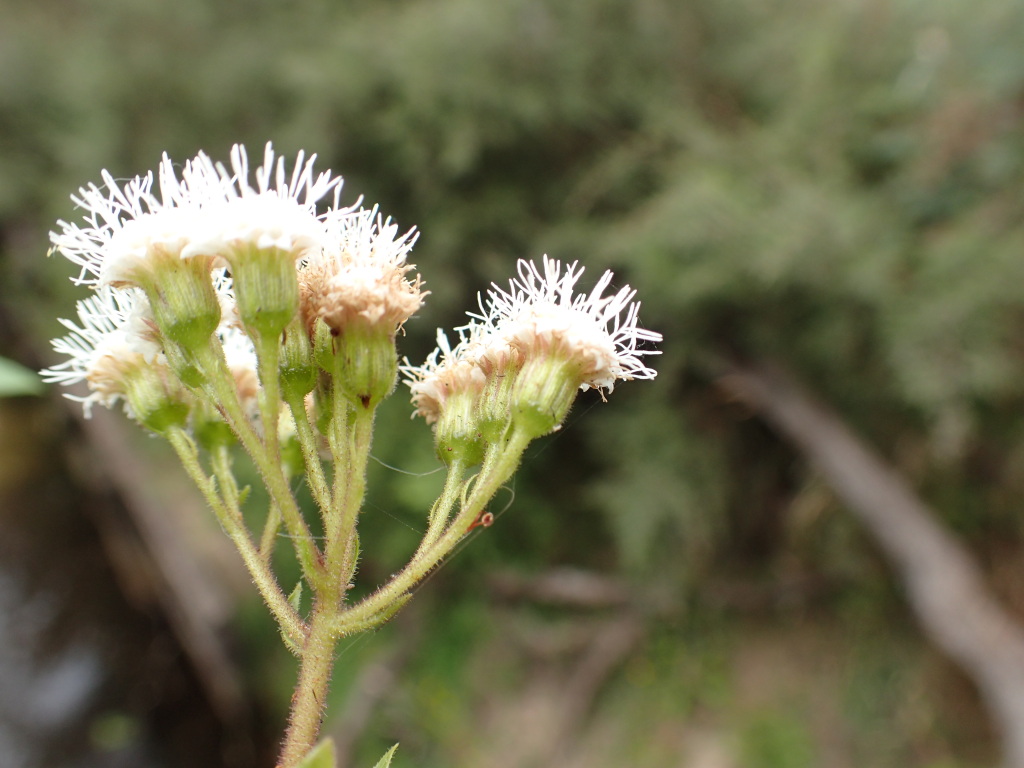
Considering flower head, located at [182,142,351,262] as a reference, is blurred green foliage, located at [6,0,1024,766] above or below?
above

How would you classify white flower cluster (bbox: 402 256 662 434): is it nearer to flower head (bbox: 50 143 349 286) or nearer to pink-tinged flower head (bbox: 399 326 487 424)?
pink-tinged flower head (bbox: 399 326 487 424)

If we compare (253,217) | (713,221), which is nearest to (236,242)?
(253,217)

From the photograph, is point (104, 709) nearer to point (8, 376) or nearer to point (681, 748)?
point (681, 748)

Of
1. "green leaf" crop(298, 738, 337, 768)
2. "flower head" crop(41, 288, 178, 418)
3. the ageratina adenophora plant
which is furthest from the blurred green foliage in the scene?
"green leaf" crop(298, 738, 337, 768)

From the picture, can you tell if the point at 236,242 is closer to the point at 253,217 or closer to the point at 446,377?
the point at 253,217

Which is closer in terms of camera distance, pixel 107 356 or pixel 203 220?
pixel 203 220

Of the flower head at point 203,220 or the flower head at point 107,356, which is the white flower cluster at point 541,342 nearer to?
the flower head at point 203,220
